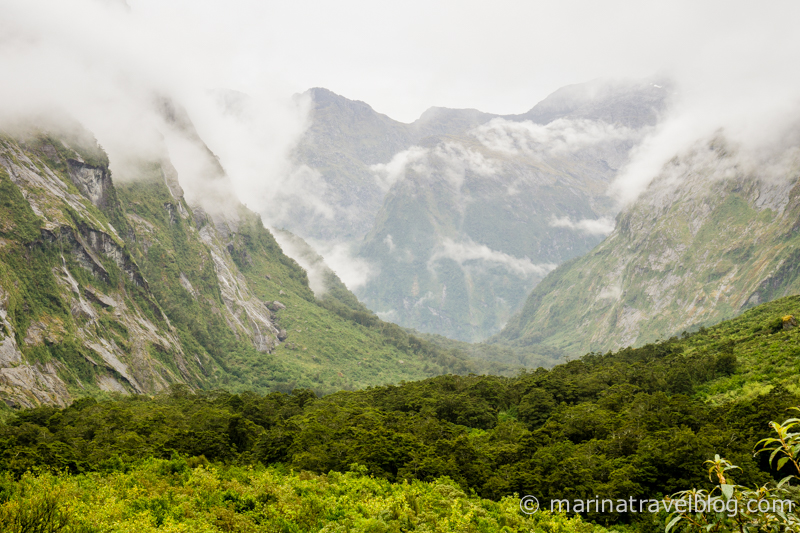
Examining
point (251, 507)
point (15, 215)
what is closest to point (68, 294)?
point (15, 215)

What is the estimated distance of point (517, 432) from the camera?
65.2 metres

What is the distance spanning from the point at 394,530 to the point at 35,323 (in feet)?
399

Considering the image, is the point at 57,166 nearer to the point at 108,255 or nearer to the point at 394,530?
the point at 108,255

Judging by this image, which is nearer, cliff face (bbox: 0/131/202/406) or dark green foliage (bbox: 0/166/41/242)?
cliff face (bbox: 0/131/202/406)

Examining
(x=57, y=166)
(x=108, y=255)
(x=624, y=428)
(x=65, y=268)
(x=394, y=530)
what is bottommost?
(x=394, y=530)

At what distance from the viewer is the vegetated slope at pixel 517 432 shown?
144 feet

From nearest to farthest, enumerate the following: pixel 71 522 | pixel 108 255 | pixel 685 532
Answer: pixel 685 532 → pixel 71 522 → pixel 108 255

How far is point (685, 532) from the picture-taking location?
13719 mm

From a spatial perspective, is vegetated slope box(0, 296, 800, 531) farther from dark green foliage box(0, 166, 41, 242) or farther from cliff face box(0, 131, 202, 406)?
dark green foliage box(0, 166, 41, 242)

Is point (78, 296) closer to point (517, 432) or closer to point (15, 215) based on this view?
point (15, 215)

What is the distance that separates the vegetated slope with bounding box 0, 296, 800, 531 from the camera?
43.8m

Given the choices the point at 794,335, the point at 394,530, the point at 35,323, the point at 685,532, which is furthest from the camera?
the point at 35,323

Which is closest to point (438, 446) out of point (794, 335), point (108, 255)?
point (794, 335)

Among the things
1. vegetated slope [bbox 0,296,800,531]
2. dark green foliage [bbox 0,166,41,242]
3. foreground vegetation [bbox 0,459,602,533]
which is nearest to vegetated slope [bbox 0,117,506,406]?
dark green foliage [bbox 0,166,41,242]
